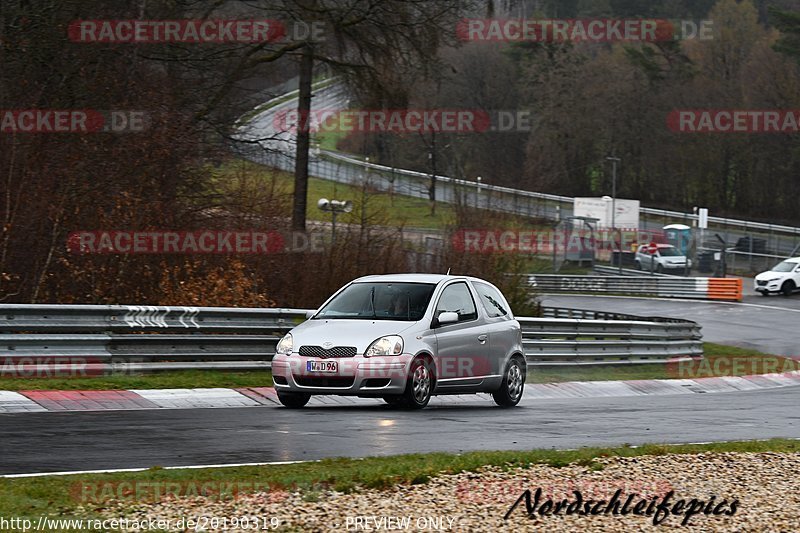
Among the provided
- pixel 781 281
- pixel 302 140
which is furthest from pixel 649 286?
pixel 302 140

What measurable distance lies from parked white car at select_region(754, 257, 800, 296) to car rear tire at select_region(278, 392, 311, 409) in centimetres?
4542

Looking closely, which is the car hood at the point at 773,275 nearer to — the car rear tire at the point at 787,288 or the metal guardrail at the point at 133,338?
the car rear tire at the point at 787,288

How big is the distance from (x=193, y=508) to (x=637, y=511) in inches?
106

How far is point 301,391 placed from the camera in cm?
1430

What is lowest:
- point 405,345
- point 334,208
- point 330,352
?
point 330,352

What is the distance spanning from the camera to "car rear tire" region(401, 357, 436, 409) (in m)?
14.5

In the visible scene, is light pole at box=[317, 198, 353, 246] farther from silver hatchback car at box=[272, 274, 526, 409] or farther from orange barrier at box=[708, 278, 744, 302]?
orange barrier at box=[708, 278, 744, 302]

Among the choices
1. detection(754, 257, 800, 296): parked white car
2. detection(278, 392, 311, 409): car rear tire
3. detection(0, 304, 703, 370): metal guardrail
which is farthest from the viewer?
detection(754, 257, 800, 296): parked white car

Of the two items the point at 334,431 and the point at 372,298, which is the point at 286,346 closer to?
the point at 372,298

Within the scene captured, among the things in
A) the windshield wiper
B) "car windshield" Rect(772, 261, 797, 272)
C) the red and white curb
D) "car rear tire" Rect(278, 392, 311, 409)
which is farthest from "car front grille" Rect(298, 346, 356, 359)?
"car windshield" Rect(772, 261, 797, 272)

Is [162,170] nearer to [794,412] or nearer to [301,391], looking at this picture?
[301,391]

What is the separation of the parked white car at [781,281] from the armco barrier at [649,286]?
1746mm

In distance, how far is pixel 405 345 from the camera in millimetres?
14406

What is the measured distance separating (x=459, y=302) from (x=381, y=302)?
118cm
